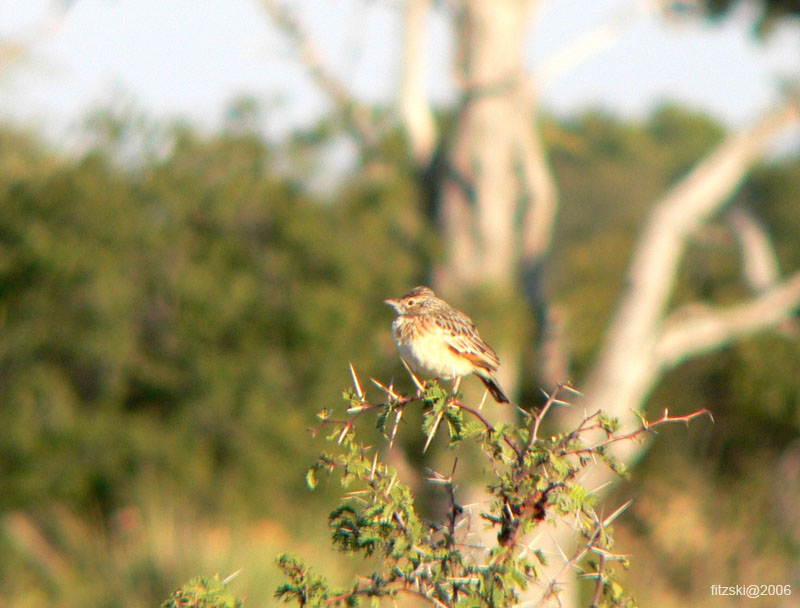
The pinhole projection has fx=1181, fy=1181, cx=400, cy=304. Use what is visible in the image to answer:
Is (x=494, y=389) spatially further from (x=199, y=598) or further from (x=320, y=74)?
Answer: (x=320, y=74)

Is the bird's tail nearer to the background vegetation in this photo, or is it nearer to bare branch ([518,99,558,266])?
the background vegetation

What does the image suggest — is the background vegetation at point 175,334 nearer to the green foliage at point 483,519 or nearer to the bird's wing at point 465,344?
the bird's wing at point 465,344

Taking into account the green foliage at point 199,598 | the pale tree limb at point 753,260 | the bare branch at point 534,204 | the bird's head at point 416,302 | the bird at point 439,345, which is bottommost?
the green foliage at point 199,598

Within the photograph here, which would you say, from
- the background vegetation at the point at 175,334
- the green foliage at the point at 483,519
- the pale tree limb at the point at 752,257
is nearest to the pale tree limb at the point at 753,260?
the pale tree limb at the point at 752,257

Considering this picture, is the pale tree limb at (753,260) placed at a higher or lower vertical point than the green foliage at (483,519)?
higher

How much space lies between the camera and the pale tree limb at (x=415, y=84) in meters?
16.8

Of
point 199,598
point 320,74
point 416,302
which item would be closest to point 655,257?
point 320,74

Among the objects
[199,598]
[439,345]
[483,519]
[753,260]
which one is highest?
[753,260]

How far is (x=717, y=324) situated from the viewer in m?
16.2

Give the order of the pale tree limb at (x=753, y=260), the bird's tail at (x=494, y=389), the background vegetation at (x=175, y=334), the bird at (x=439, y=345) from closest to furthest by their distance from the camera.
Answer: the bird's tail at (x=494, y=389) → the bird at (x=439, y=345) → the background vegetation at (x=175, y=334) → the pale tree limb at (x=753, y=260)

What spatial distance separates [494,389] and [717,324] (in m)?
11.7

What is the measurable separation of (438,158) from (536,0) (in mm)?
2771

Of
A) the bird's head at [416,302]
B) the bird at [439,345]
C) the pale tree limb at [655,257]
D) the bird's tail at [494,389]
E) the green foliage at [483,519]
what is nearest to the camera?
the green foliage at [483,519]

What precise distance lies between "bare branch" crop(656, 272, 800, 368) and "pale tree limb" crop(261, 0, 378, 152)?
4888 millimetres
